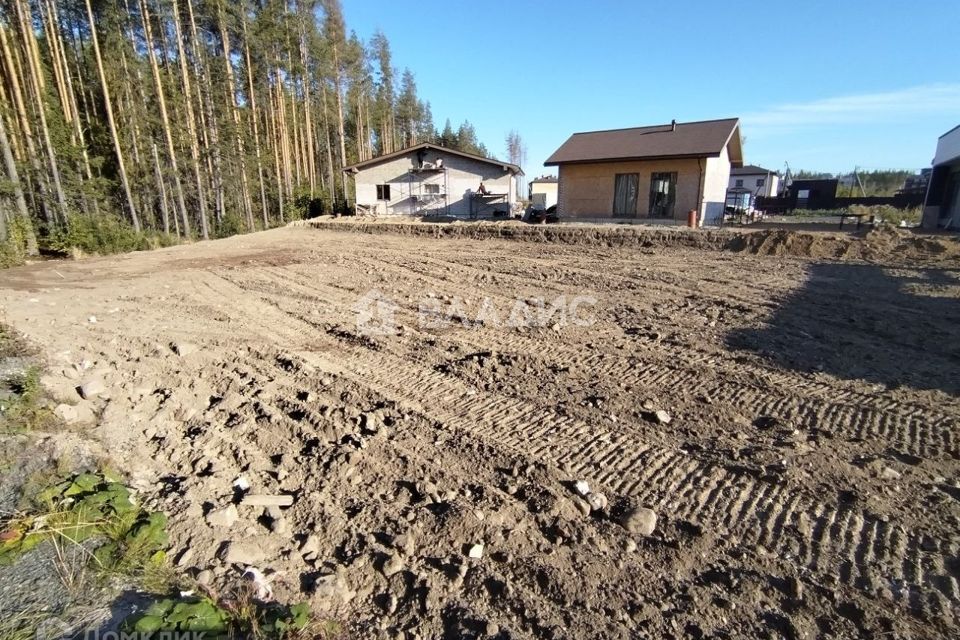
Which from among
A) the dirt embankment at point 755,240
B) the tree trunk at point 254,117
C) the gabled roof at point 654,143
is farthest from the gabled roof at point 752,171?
the tree trunk at point 254,117

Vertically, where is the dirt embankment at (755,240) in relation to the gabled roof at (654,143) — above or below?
below

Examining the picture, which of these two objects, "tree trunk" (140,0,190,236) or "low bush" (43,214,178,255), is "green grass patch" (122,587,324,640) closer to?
"low bush" (43,214,178,255)

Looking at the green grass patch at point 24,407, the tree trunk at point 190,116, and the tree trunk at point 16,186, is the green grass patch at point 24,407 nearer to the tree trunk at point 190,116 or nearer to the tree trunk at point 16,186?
the tree trunk at point 16,186

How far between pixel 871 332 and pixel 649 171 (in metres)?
15.7

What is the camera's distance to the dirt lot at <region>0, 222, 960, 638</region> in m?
2.29

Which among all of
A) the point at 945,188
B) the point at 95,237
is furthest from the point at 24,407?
the point at 945,188

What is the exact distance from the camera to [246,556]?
2561 millimetres

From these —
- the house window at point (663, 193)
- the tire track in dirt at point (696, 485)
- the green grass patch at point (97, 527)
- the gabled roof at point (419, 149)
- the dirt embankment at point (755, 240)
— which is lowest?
the tire track in dirt at point (696, 485)

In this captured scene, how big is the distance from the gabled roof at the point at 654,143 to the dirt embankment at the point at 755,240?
526cm

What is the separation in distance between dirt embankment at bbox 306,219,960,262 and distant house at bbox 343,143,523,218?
9.80 m

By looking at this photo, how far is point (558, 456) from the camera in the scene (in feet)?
11.3

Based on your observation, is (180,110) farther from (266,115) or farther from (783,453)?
(783,453)

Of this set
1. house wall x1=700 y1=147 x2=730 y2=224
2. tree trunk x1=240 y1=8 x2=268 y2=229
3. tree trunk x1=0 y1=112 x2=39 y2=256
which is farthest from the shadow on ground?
tree trunk x1=240 y1=8 x2=268 y2=229

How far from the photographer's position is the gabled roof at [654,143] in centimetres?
1928
